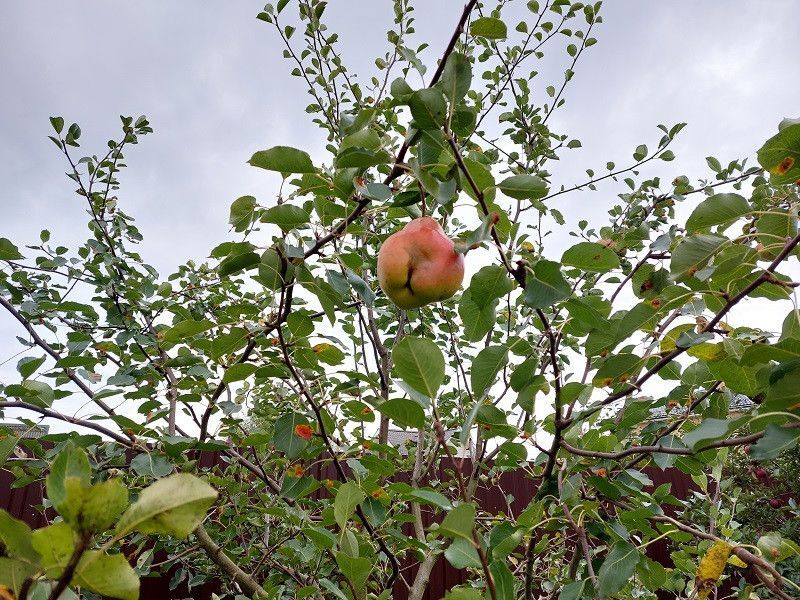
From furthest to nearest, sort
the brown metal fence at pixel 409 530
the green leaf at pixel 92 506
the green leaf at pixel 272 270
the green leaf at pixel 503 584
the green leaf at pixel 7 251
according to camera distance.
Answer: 1. the brown metal fence at pixel 409 530
2. the green leaf at pixel 7 251
3. the green leaf at pixel 272 270
4. the green leaf at pixel 503 584
5. the green leaf at pixel 92 506

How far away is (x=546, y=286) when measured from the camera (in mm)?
599

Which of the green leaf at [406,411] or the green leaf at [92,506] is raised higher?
the green leaf at [406,411]

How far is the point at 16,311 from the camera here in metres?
1.48

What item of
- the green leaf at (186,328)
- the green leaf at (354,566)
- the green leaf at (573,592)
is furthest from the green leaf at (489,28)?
the green leaf at (573,592)

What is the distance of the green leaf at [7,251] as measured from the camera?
123 cm

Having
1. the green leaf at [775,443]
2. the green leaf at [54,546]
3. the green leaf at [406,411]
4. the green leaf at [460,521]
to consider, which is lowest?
the green leaf at [54,546]

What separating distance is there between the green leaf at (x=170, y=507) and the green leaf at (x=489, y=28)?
0.61 metres

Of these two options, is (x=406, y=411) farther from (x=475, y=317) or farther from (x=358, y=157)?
(x=358, y=157)

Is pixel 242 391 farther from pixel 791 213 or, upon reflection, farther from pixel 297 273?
pixel 791 213

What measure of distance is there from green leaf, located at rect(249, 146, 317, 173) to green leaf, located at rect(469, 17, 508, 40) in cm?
27

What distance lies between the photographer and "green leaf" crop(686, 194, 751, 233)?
26.1 inches

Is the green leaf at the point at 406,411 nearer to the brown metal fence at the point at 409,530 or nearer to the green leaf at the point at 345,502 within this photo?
the green leaf at the point at 345,502

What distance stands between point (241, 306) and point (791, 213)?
817mm

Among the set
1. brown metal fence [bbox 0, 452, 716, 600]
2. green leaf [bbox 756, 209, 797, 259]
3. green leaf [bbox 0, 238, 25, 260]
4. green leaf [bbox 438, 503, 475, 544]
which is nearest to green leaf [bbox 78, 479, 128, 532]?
green leaf [bbox 438, 503, 475, 544]
